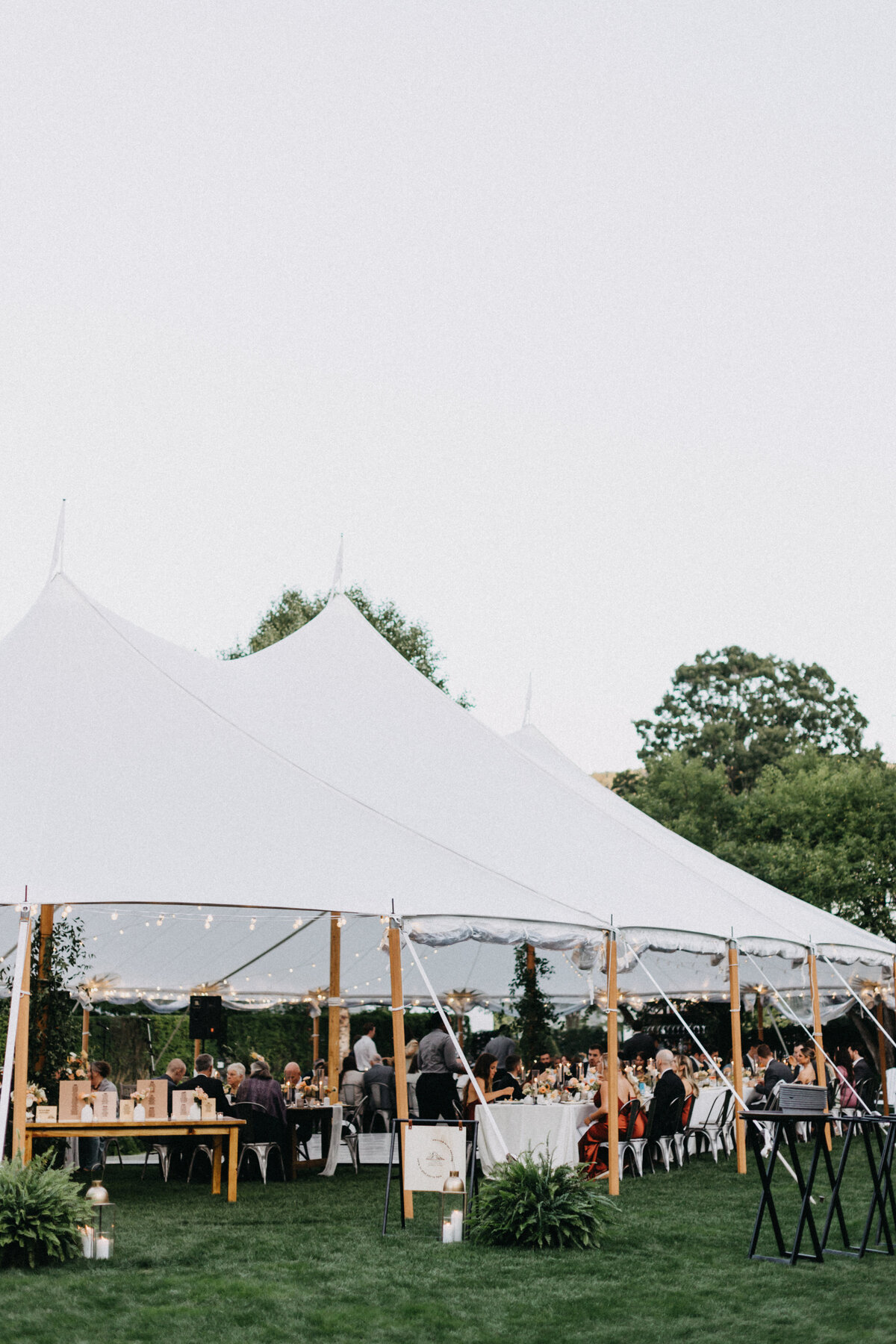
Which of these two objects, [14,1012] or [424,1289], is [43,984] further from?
[424,1289]

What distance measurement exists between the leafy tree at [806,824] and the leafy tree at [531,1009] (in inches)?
358

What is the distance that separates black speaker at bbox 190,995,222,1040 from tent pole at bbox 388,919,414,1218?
4.88 metres

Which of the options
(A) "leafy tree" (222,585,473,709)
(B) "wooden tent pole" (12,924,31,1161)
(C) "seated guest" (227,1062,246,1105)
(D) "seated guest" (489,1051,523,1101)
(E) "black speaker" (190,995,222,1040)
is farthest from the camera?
(A) "leafy tree" (222,585,473,709)

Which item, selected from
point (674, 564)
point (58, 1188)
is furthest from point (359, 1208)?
point (674, 564)

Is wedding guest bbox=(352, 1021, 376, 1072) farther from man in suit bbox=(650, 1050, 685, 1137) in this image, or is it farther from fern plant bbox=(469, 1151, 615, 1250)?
fern plant bbox=(469, 1151, 615, 1250)

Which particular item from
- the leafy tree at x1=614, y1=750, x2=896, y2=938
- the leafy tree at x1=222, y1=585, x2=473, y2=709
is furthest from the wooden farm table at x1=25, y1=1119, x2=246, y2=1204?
the leafy tree at x1=222, y1=585, x2=473, y2=709

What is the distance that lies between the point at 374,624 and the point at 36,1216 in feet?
86.8

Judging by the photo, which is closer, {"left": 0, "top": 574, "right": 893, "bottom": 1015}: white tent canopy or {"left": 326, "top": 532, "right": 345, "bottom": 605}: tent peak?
{"left": 0, "top": 574, "right": 893, "bottom": 1015}: white tent canopy

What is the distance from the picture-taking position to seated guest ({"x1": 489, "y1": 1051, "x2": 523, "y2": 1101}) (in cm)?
1264

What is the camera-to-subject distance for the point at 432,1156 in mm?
8211

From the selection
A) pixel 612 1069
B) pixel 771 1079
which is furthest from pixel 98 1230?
pixel 771 1079

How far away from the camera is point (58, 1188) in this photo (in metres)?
7.02

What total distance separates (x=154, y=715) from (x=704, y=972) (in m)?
11.1

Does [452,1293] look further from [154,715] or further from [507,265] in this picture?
[507,265]
